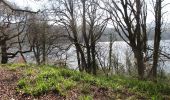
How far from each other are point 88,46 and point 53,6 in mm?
5666

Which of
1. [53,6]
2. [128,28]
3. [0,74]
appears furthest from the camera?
[53,6]

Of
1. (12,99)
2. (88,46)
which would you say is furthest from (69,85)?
(88,46)

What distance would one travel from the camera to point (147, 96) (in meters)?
9.67

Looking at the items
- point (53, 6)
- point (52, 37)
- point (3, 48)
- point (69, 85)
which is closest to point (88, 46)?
point (52, 37)

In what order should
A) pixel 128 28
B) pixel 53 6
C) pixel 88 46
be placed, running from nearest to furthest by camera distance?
pixel 128 28
pixel 88 46
pixel 53 6

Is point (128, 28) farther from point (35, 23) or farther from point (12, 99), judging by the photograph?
point (35, 23)

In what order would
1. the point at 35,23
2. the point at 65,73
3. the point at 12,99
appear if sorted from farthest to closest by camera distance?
the point at 35,23
the point at 65,73
the point at 12,99

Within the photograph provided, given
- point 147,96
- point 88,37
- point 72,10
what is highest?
point 72,10

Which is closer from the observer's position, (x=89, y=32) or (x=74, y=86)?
(x=74, y=86)

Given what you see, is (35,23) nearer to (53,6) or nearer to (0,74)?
(53,6)

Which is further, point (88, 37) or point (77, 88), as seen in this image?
point (88, 37)

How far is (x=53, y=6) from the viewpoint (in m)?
30.3

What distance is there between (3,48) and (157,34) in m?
17.9

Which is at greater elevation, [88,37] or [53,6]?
[53,6]
